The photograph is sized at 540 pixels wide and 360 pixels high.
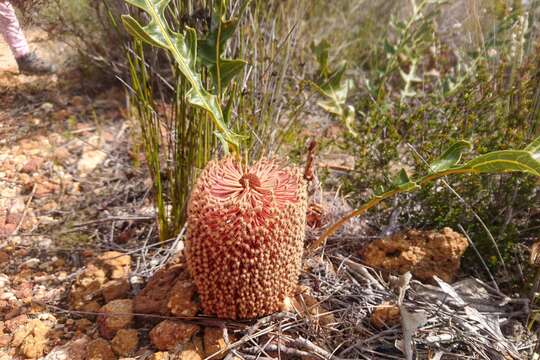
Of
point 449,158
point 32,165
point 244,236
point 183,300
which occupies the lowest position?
point 183,300

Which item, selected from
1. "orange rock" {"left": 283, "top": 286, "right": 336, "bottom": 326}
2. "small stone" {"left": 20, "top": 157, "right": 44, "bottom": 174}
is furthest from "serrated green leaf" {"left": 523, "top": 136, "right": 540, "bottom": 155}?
"small stone" {"left": 20, "top": 157, "right": 44, "bottom": 174}

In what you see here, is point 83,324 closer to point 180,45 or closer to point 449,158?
point 180,45

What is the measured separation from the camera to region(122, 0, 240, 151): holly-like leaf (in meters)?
0.97

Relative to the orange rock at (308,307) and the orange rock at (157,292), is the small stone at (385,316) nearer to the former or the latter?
the orange rock at (308,307)

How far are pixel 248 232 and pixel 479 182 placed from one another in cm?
91

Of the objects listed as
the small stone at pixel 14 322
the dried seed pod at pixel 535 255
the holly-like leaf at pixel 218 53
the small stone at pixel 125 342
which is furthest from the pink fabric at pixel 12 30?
the dried seed pod at pixel 535 255

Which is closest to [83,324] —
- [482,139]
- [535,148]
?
[535,148]

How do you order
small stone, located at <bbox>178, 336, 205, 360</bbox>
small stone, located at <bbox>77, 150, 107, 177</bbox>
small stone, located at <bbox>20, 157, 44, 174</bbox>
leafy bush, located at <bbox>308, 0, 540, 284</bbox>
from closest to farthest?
small stone, located at <bbox>178, 336, 205, 360</bbox>, leafy bush, located at <bbox>308, 0, 540, 284</bbox>, small stone, located at <bbox>20, 157, 44, 174</bbox>, small stone, located at <bbox>77, 150, 107, 177</bbox>

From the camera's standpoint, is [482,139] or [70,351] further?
[482,139]

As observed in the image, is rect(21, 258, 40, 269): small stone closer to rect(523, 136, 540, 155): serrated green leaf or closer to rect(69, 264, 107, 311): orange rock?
rect(69, 264, 107, 311): orange rock

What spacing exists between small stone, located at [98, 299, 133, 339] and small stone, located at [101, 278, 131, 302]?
0.19ft

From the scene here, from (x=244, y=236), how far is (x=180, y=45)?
20.0 inches

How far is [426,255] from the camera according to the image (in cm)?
133

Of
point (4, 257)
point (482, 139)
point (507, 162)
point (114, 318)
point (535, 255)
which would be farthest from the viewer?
point (482, 139)
